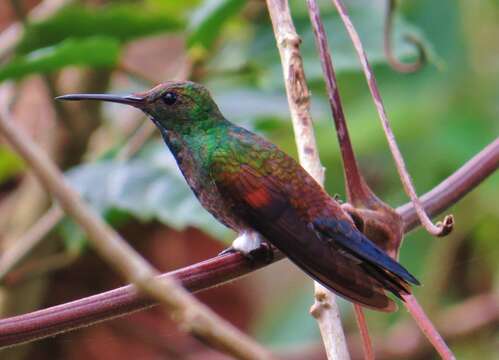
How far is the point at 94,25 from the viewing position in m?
2.21

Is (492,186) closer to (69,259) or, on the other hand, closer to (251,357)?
(69,259)

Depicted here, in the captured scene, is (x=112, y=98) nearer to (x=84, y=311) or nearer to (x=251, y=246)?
(x=251, y=246)

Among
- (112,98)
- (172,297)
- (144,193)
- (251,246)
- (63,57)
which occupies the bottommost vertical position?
(172,297)

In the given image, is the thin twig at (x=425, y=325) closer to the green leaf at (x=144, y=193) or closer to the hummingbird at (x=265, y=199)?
the hummingbird at (x=265, y=199)

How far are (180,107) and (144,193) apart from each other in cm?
58

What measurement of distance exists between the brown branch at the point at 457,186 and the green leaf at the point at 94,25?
1.22 meters

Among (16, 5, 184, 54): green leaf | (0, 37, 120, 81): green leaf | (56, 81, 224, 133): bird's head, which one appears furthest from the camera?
(16, 5, 184, 54): green leaf

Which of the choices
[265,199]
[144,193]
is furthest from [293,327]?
[265,199]

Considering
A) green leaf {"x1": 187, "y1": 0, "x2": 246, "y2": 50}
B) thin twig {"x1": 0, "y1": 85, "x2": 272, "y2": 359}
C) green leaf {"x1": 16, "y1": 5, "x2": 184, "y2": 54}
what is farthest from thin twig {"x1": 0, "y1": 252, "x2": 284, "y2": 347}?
green leaf {"x1": 16, "y1": 5, "x2": 184, "y2": 54}

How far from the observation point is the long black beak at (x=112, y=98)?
127cm

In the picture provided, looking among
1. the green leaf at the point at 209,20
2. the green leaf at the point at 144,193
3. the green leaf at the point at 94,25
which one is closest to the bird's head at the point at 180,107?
the green leaf at the point at 144,193

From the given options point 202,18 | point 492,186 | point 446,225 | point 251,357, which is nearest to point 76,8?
point 202,18

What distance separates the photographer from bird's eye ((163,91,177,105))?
1454mm

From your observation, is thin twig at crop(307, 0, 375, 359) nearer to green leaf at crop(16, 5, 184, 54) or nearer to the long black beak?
the long black beak
